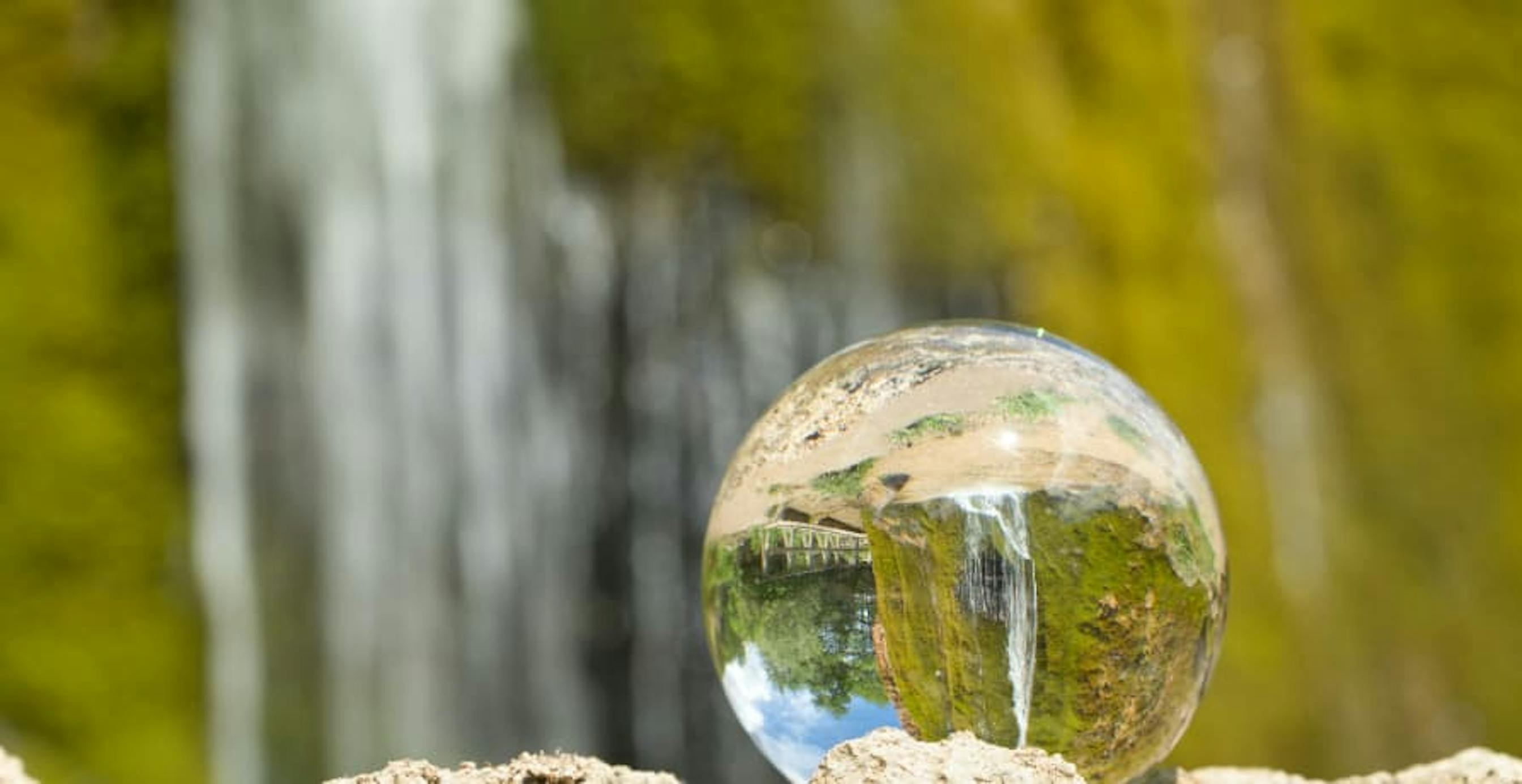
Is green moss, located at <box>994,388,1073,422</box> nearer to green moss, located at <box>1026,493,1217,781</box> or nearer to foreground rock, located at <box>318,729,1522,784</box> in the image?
green moss, located at <box>1026,493,1217,781</box>

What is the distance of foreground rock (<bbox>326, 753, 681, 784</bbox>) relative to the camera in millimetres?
2723

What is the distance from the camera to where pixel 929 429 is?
2.81 m

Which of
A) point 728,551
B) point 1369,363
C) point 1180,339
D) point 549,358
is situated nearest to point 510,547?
point 549,358

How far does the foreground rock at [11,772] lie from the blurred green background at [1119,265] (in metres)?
4.97

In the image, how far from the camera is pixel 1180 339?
33.2 feet

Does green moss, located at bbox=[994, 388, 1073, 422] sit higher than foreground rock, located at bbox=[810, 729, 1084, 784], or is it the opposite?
green moss, located at bbox=[994, 388, 1073, 422]

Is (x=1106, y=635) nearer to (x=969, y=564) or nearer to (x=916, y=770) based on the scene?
(x=969, y=564)

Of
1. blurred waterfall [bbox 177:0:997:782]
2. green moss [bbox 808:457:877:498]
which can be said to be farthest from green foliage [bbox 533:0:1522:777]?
green moss [bbox 808:457:877:498]

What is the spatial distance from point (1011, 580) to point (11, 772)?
1361 mm

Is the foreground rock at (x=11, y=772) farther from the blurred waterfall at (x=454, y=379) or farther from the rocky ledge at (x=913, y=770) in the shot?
the blurred waterfall at (x=454, y=379)

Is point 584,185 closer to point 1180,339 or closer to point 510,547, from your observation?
point 510,547

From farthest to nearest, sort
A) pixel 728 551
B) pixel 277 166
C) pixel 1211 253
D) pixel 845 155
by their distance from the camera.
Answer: pixel 1211 253, pixel 845 155, pixel 277 166, pixel 728 551

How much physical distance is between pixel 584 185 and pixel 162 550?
7.98ft

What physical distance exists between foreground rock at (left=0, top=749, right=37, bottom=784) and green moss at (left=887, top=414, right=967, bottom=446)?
1.24 meters
